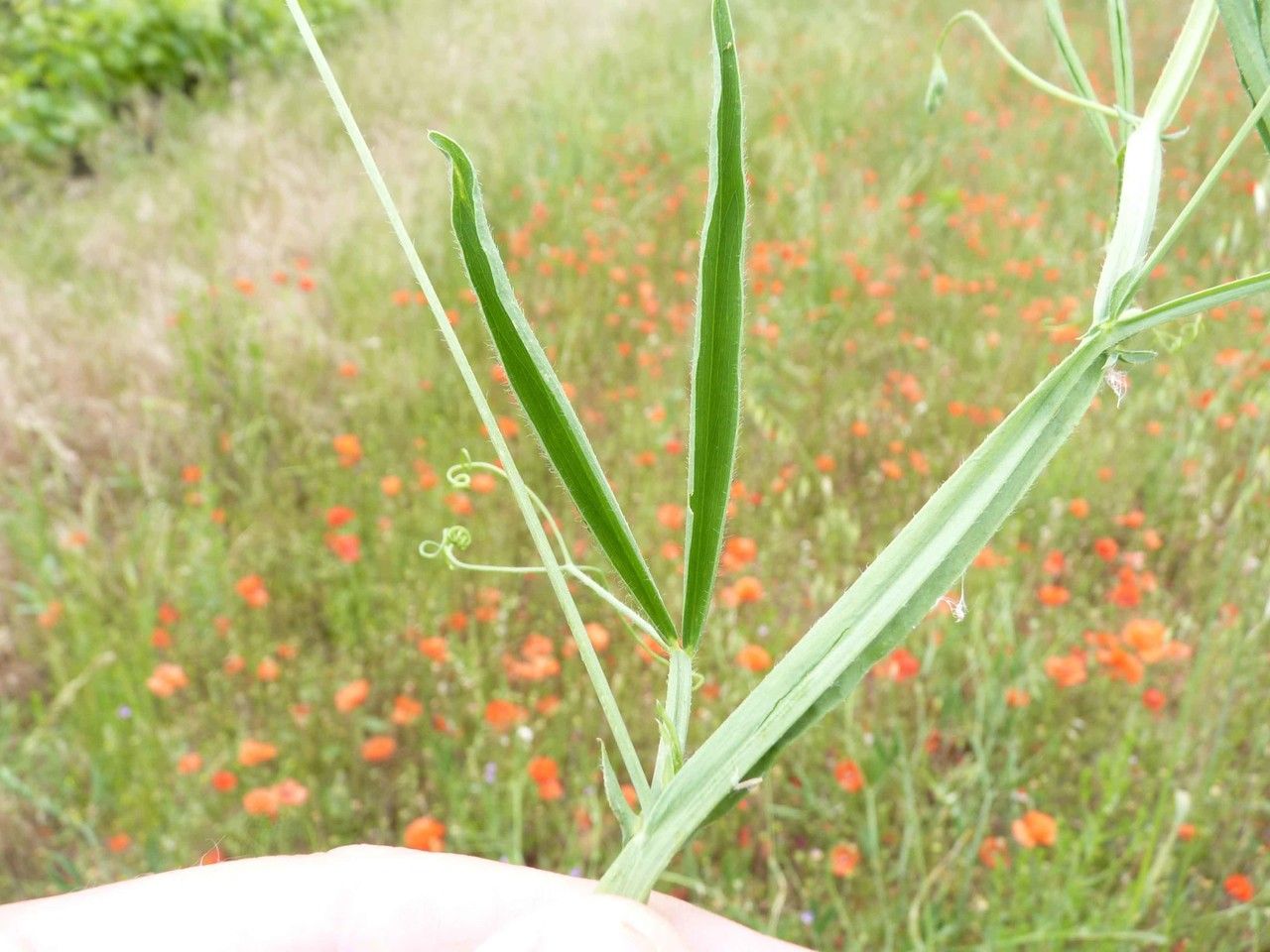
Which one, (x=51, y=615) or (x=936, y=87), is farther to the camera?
(x=51, y=615)

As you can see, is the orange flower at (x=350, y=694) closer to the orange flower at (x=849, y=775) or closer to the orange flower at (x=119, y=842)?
the orange flower at (x=119, y=842)

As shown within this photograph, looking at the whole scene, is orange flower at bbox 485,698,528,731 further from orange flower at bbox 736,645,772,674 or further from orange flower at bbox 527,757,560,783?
orange flower at bbox 736,645,772,674

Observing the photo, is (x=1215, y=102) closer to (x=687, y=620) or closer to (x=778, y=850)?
(x=778, y=850)

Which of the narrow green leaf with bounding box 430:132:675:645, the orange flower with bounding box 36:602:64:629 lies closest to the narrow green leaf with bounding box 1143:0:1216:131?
the narrow green leaf with bounding box 430:132:675:645

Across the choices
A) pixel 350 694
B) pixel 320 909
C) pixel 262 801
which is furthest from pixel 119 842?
pixel 320 909

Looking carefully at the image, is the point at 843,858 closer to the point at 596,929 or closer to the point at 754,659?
the point at 754,659

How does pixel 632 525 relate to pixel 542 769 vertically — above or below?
above
